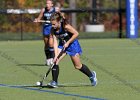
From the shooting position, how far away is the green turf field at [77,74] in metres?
11.1

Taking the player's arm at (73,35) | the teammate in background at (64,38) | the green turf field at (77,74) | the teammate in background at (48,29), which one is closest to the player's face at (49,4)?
the teammate in background at (48,29)

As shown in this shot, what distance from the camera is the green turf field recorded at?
36.3 ft

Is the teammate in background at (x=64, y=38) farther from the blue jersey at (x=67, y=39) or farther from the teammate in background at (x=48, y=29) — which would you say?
the teammate in background at (x=48, y=29)

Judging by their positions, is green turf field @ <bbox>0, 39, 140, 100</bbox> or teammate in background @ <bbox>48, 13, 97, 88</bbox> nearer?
green turf field @ <bbox>0, 39, 140, 100</bbox>

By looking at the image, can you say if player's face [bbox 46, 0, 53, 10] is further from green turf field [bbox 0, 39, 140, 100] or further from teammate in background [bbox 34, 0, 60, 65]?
green turf field [bbox 0, 39, 140, 100]

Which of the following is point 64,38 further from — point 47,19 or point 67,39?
point 47,19

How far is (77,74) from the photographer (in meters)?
14.4

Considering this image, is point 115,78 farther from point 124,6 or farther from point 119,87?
point 124,6

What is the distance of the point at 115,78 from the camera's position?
13508 mm

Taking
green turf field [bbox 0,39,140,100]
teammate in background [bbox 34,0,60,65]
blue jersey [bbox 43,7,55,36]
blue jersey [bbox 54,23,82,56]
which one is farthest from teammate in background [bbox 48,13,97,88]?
teammate in background [bbox 34,0,60,65]

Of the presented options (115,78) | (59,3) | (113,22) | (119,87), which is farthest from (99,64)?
(113,22)

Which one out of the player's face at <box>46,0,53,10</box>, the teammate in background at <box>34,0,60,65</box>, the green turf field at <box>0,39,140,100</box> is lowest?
the green turf field at <box>0,39,140,100</box>

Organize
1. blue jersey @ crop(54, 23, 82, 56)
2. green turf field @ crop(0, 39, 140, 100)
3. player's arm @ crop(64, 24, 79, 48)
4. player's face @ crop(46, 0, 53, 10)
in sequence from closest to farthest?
green turf field @ crop(0, 39, 140, 100), player's arm @ crop(64, 24, 79, 48), blue jersey @ crop(54, 23, 82, 56), player's face @ crop(46, 0, 53, 10)

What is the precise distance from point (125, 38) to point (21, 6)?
477 cm
